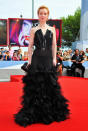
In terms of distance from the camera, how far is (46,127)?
2184 mm

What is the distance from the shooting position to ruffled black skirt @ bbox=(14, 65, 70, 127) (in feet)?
7.38

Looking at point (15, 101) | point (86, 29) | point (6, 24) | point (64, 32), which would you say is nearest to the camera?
point (15, 101)

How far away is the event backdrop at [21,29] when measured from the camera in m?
9.65

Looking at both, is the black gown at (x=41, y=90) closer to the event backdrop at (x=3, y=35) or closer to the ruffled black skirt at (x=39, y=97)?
the ruffled black skirt at (x=39, y=97)

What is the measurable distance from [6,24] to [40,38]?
796 centimetres

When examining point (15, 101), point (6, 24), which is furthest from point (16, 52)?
point (15, 101)

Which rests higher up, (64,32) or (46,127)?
(64,32)

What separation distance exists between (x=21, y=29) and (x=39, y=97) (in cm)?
803

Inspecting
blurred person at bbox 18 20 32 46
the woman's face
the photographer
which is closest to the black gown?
the woman's face

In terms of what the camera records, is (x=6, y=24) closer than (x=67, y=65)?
No

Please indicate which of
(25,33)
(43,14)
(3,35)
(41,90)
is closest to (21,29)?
(25,33)

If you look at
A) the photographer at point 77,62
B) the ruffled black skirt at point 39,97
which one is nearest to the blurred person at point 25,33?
the photographer at point 77,62

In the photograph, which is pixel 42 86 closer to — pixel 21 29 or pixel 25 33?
pixel 25 33

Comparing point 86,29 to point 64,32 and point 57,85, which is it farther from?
point 64,32
